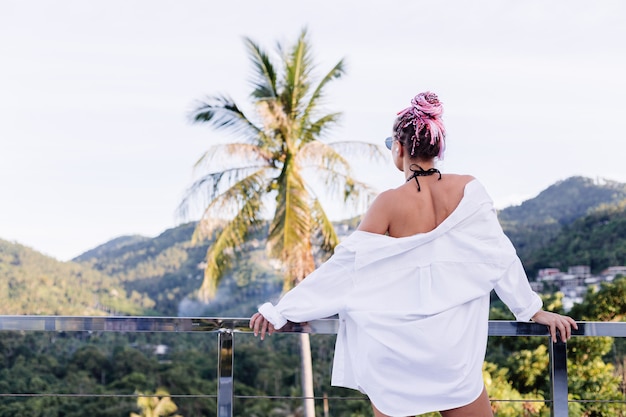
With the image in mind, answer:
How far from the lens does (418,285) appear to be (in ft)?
6.72

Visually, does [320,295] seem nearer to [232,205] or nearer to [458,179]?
[458,179]

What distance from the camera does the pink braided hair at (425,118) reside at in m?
2.11

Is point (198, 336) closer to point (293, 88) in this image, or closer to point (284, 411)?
point (284, 411)

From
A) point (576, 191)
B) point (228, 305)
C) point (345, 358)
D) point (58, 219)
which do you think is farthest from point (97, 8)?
point (345, 358)

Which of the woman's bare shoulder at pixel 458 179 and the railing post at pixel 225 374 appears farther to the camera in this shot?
the railing post at pixel 225 374

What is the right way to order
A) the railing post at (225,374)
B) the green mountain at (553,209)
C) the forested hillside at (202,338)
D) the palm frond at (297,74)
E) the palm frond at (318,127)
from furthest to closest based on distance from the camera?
the green mountain at (553,209), the forested hillside at (202,338), the palm frond at (318,127), the palm frond at (297,74), the railing post at (225,374)

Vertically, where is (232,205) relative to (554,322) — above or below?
above

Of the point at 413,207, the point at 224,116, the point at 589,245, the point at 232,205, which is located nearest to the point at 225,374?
the point at 413,207

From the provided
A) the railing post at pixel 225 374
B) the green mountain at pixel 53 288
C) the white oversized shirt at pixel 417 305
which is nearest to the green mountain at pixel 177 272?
the green mountain at pixel 53 288

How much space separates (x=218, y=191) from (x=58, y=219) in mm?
40101

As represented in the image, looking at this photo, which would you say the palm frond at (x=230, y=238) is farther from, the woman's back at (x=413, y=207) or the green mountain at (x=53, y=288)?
the green mountain at (x=53, y=288)

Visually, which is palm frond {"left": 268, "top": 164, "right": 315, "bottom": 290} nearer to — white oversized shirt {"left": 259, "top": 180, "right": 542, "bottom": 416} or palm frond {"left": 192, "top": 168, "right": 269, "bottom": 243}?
palm frond {"left": 192, "top": 168, "right": 269, "bottom": 243}

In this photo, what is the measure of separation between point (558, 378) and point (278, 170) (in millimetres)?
16062

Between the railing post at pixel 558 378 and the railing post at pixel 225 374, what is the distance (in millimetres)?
1031
